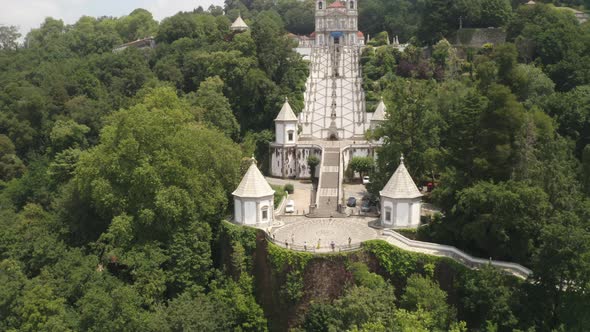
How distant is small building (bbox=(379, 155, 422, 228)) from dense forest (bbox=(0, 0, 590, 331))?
126 centimetres

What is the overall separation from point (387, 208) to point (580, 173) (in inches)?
402

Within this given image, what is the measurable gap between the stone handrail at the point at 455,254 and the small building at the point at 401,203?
3.41 ft

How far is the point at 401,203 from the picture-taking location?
1212 inches

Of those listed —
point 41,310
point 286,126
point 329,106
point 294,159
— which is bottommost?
point 41,310

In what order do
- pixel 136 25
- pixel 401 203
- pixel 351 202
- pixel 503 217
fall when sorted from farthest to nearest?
pixel 136 25 → pixel 351 202 → pixel 401 203 → pixel 503 217

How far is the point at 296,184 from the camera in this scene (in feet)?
143

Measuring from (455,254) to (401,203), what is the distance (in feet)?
14.7

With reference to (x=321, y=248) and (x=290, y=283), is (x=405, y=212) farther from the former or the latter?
(x=290, y=283)

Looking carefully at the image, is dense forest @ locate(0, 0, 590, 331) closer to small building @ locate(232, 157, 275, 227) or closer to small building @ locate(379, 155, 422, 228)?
small building @ locate(232, 157, 275, 227)

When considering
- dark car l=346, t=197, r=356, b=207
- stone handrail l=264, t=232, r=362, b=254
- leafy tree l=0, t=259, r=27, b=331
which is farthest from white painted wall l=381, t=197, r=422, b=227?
leafy tree l=0, t=259, r=27, b=331

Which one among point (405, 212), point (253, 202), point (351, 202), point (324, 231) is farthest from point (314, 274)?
point (351, 202)

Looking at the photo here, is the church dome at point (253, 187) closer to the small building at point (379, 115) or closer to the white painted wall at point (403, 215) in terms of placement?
the white painted wall at point (403, 215)

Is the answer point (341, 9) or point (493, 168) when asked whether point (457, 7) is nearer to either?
point (341, 9)

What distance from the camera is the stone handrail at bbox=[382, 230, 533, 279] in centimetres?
2570
